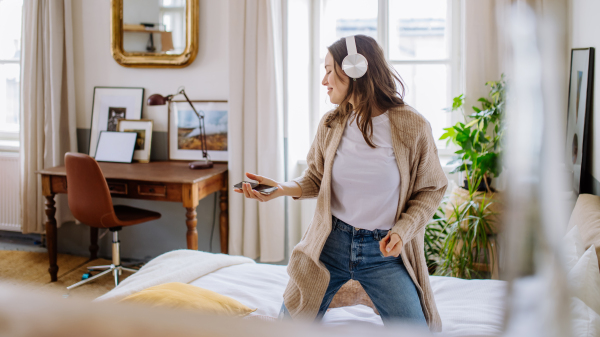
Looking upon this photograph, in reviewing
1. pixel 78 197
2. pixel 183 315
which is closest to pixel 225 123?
pixel 78 197

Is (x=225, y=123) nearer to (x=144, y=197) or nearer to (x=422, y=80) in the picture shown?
(x=144, y=197)

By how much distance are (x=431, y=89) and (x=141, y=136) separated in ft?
6.77

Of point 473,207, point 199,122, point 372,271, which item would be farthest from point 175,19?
point 372,271

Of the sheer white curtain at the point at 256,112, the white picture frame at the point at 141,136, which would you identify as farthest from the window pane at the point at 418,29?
the white picture frame at the point at 141,136

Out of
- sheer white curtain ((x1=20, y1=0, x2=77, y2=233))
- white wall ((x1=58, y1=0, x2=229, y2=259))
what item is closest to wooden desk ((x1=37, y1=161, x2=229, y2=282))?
white wall ((x1=58, y1=0, x2=229, y2=259))

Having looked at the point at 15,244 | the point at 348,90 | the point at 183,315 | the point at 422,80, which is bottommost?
the point at 15,244

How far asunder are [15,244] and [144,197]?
180cm

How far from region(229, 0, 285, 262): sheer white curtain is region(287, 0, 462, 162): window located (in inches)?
5.3

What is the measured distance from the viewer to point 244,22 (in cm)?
293

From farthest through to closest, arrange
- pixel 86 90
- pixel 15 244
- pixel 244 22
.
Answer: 1. pixel 15 244
2. pixel 86 90
3. pixel 244 22

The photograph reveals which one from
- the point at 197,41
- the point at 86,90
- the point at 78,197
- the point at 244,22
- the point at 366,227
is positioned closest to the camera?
the point at 366,227

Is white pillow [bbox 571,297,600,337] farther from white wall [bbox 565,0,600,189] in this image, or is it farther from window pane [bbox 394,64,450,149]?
window pane [bbox 394,64,450,149]

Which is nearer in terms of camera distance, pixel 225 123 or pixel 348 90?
pixel 348 90

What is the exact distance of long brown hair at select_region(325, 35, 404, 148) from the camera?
135 cm
